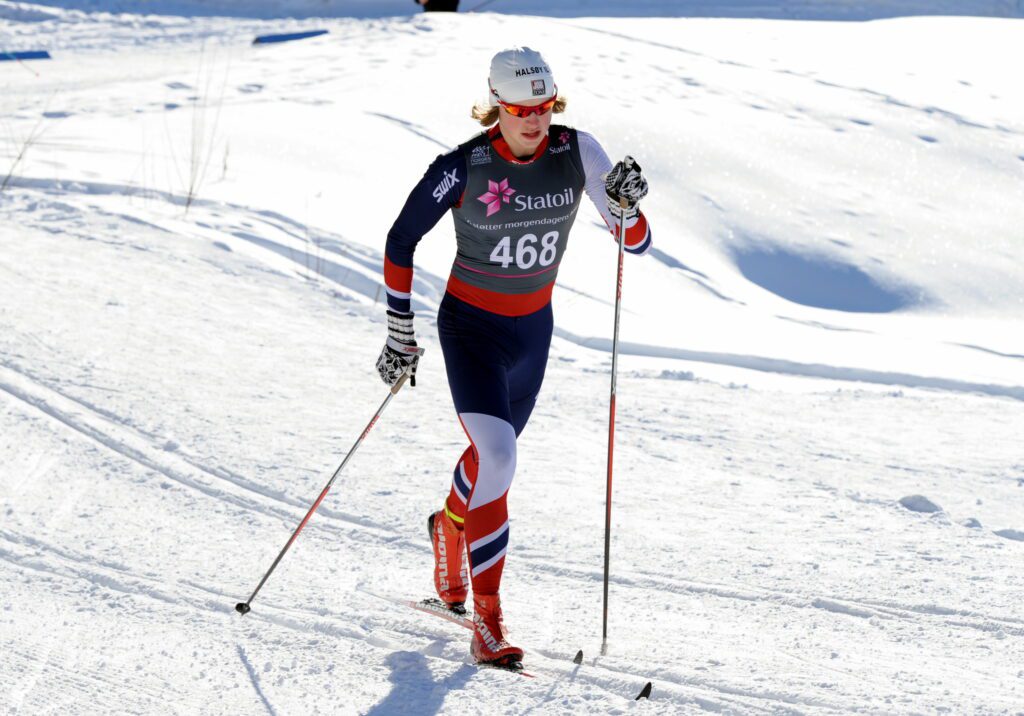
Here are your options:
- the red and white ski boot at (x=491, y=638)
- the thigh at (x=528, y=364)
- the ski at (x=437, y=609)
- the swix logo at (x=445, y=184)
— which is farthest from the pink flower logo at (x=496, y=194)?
the ski at (x=437, y=609)

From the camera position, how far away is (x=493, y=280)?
4117 millimetres

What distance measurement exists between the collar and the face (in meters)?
0.02

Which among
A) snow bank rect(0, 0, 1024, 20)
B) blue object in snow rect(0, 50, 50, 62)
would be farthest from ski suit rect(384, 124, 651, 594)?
blue object in snow rect(0, 50, 50, 62)

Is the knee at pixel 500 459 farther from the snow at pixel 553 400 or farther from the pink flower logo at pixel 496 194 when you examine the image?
the pink flower logo at pixel 496 194

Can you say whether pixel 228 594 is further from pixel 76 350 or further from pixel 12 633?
pixel 76 350

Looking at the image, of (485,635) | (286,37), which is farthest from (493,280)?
(286,37)

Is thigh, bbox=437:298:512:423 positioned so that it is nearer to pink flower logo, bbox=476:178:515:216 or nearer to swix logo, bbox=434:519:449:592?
pink flower logo, bbox=476:178:515:216

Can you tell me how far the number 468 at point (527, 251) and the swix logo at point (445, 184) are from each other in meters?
0.26

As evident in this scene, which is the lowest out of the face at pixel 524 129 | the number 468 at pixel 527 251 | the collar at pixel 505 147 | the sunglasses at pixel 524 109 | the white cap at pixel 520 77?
the number 468 at pixel 527 251

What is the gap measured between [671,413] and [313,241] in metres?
3.29

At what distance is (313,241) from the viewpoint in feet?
28.0

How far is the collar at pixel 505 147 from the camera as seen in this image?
4.02 metres

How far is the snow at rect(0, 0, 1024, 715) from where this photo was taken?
13.2 ft

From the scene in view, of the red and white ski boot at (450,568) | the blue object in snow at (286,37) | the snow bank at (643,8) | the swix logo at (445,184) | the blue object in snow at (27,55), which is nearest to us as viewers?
the swix logo at (445,184)
